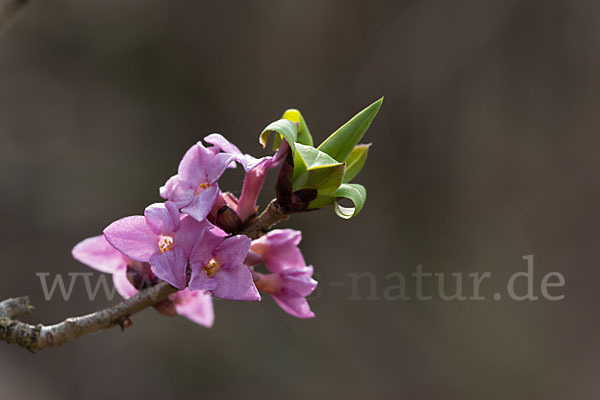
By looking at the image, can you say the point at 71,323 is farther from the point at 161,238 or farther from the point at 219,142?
the point at 219,142

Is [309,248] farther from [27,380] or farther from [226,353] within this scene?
[27,380]

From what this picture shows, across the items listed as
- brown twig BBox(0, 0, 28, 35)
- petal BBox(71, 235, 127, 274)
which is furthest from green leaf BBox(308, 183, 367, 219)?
brown twig BBox(0, 0, 28, 35)

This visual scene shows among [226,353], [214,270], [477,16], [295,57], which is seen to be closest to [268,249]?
[214,270]

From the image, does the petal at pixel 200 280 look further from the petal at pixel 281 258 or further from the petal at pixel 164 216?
the petal at pixel 281 258

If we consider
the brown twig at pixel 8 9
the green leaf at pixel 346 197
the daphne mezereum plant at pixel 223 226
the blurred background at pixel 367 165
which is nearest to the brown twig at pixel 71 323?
the daphne mezereum plant at pixel 223 226

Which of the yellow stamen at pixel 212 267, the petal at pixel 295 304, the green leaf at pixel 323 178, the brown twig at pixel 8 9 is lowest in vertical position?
the yellow stamen at pixel 212 267

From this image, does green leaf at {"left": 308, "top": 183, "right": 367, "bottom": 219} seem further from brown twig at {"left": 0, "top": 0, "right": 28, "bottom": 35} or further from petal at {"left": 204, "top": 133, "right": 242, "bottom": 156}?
brown twig at {"left": 0, "top": 0, "right": 28, "bottom": 35}
